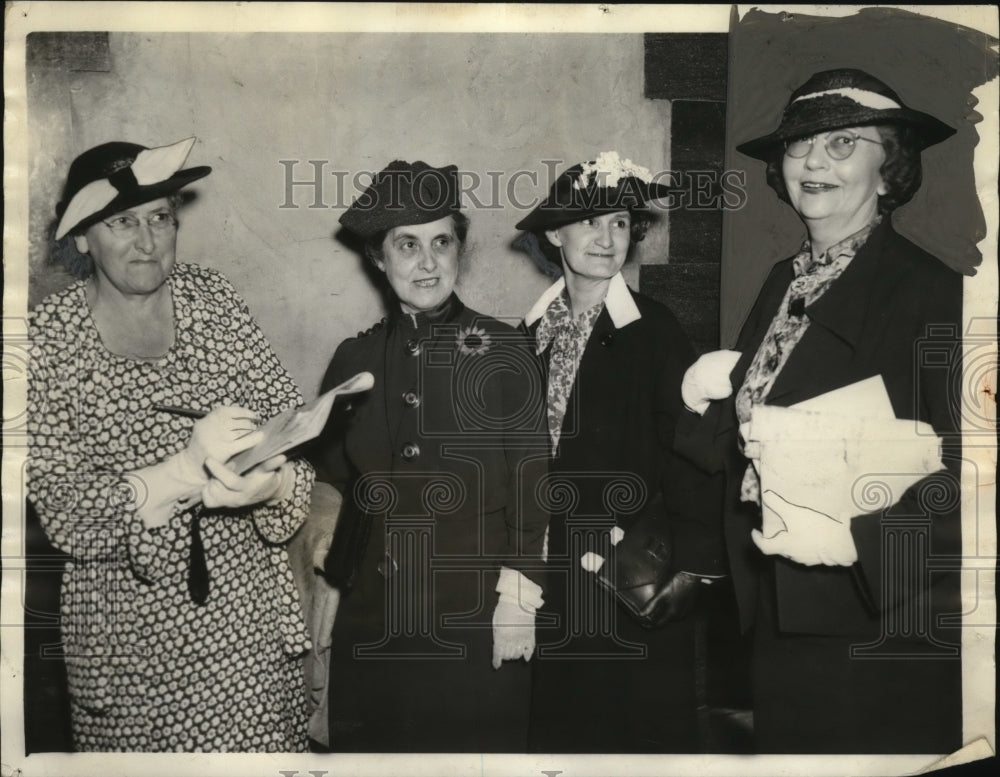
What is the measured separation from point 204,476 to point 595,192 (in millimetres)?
1198

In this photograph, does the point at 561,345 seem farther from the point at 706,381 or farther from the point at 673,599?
the point at 673,599

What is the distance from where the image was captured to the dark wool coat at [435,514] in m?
2.68

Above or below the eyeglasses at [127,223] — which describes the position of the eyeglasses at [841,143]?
above

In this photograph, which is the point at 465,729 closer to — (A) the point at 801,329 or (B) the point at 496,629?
A: (B) the point at 496,629

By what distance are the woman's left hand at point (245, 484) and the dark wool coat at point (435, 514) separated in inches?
4.1

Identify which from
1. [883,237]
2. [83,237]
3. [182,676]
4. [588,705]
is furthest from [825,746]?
[83,237]

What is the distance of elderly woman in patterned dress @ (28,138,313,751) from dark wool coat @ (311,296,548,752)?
5.9 inches

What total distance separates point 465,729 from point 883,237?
161cm

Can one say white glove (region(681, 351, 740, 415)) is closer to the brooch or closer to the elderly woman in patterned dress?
the brooch

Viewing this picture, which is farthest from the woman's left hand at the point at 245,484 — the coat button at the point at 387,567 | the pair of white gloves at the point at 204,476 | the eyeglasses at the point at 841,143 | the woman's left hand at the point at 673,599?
the eyeglasses at the point at 841,143

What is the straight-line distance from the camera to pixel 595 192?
267 cm

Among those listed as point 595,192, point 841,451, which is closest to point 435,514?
point 595,192

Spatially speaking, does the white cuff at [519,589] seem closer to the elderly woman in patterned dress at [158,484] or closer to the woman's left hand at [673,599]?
the woman's left hand at [673,599]

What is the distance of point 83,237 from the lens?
2.68m
